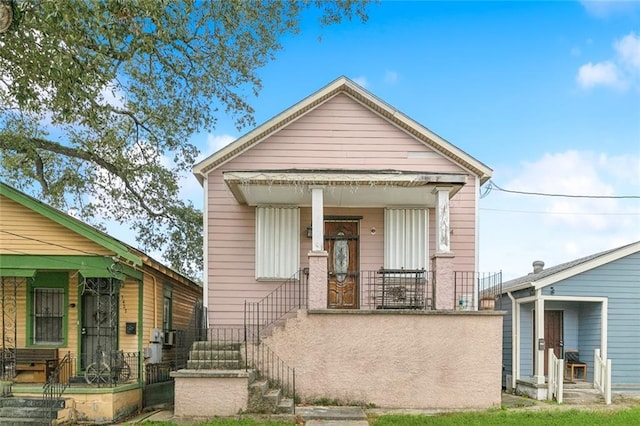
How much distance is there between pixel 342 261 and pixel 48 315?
6.32 m

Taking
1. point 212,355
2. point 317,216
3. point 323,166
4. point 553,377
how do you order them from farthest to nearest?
point 323,166, point 553,377, point 317,216, point 212,355

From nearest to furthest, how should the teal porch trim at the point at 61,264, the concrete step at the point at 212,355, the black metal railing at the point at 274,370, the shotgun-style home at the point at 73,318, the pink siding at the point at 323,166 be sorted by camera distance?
the shotgun-style home at the point at 73,318
the concrete step at the point at 212,355
the black metal railing at the point at 274,370
the teal porch trim at the point at 61,264
the pink siding at the point at 323,166

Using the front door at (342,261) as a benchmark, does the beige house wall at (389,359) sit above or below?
below

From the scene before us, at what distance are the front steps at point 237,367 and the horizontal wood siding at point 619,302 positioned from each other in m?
7.34

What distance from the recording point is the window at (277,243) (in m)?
12.4

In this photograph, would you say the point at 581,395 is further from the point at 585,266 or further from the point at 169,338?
the point at 169,338

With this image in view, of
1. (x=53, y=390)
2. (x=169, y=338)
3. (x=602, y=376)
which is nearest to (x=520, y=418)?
(x=602, y=376)

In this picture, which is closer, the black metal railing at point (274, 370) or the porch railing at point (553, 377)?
the black metal railing at point (274, 370)

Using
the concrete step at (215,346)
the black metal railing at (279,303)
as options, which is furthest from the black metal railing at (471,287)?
the concrete step at (215,346)

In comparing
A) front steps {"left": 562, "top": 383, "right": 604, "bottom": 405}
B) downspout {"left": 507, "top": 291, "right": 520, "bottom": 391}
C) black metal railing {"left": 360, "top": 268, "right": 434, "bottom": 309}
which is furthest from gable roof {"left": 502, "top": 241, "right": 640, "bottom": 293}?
black metal railing {"left": 360, "top": 268, "right": 434, "bottom": 309}

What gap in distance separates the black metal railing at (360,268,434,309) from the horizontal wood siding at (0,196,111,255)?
5480 mm

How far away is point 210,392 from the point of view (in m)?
9.68

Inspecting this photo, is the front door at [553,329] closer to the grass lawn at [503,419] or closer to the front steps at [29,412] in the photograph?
the grass lawn at [503,419]

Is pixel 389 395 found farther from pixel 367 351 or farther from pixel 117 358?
pixel 117 358
